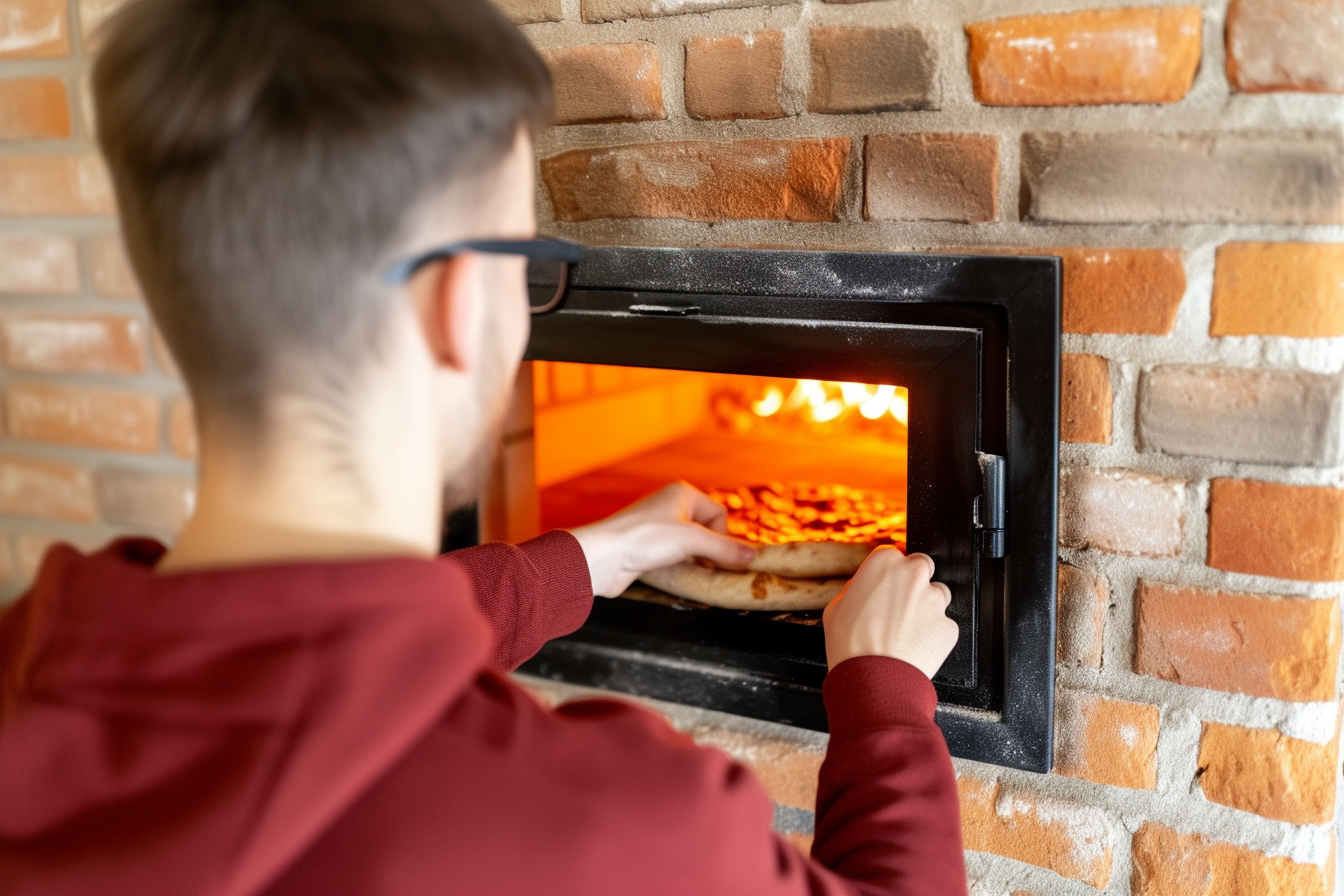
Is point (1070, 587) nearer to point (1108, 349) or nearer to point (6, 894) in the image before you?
point (1108, 349)

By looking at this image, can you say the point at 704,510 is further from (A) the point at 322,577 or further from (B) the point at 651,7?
(A) the point at 322,577

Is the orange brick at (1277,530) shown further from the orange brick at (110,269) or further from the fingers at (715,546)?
the orange brick at (110,269)

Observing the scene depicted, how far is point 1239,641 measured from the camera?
97cm

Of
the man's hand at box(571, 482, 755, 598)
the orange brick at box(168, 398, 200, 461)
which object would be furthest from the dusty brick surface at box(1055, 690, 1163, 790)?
the orange brick at box(168, 398, 200, 461)

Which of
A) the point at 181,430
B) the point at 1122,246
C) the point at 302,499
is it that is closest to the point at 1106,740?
the point at 1122,246

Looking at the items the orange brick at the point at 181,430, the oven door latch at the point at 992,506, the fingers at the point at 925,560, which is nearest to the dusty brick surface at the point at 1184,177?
the oven door latch at the point at 992,506

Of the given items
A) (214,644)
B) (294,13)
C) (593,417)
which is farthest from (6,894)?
(593,417)

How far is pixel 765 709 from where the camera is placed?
1.18m

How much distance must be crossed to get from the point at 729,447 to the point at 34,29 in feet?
3.51

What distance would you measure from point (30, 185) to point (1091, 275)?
50.0 inches

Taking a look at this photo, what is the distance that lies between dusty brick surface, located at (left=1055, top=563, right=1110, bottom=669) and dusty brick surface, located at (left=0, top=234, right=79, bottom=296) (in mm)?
1234

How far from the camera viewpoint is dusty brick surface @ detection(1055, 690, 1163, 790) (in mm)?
1036

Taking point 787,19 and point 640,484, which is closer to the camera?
point 787,19

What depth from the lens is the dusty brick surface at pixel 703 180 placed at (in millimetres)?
1046
